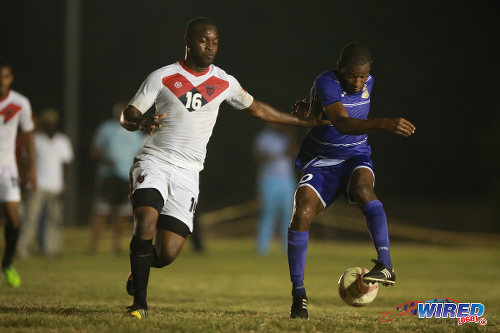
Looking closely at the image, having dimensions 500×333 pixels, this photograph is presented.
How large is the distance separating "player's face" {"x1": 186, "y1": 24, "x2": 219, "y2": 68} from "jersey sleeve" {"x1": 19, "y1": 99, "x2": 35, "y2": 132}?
→ 373 centimetres

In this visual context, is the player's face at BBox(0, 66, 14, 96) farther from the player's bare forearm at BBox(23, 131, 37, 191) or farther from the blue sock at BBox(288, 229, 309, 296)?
the blue sock at BBox(288, 229, 309, 296)

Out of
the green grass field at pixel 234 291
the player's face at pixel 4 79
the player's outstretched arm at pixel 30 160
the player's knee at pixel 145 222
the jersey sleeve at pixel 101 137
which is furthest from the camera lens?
the jersey sleeve at pixel 101 137

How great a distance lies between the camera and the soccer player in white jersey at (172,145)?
713 cm

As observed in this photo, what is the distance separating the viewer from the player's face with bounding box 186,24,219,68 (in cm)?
743

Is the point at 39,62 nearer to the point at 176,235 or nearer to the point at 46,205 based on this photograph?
the point at 46,205

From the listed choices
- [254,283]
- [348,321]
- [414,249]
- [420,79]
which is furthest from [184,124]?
[420,79]

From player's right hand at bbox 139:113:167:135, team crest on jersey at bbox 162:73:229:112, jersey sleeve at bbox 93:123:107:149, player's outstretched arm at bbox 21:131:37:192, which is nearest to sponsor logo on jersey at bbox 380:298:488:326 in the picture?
team crest on jersey at bbox 162:73:229:112

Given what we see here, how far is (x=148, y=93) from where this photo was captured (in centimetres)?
729

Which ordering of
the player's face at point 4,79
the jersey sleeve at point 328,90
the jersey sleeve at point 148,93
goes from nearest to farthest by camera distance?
1. the jersey sleeve at point 148,93
2. the jersey sleeve at point 328,90
3. the player's face at point 4,79

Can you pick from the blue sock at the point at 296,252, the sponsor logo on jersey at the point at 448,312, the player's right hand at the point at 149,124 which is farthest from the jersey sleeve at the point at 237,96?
the sponsor logo on jersey at the point at 448,312

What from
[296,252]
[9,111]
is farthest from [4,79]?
[296,252]

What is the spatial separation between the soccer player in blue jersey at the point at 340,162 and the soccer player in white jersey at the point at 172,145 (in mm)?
342

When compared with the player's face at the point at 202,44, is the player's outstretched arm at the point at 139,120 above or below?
below

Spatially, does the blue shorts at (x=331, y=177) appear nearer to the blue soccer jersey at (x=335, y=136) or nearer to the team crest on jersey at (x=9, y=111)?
the blue soccer jersey at (x=335, y=136)
